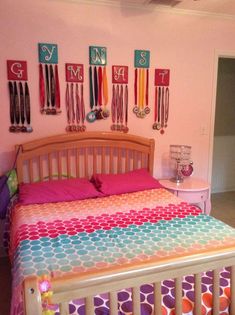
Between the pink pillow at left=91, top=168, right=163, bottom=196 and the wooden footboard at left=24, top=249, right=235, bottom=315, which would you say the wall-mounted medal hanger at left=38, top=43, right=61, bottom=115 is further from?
the wooden footboard at left=24, top=249, right=235, bottom=315

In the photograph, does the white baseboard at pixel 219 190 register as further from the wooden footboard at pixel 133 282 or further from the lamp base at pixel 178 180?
the wooden footboard at pixel 133 282

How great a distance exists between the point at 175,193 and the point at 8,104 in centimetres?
183

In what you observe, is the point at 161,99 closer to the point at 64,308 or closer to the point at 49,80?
the point at 49,80

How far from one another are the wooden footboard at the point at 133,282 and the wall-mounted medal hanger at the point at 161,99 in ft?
7.23

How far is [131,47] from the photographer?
2.95 meters

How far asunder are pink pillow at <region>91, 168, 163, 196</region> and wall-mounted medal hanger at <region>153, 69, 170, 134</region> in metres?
0.65

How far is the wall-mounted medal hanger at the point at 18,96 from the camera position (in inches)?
103

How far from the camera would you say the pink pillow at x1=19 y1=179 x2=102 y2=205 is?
2.38m

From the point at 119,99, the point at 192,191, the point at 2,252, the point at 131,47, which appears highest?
the point at 131,47

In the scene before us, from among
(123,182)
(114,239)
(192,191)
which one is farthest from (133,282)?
(192,191)

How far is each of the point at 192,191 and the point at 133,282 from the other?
6.50 ft

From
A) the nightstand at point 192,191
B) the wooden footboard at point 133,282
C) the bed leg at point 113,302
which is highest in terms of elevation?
the wooden footboard at point 133,282

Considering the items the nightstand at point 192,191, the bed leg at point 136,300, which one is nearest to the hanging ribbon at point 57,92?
the nightstand at point 192,191

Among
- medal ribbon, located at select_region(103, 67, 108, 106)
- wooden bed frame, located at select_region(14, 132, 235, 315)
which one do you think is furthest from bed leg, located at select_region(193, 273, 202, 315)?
medal ribbon, located at select_region(103, 67, 108, 106)
